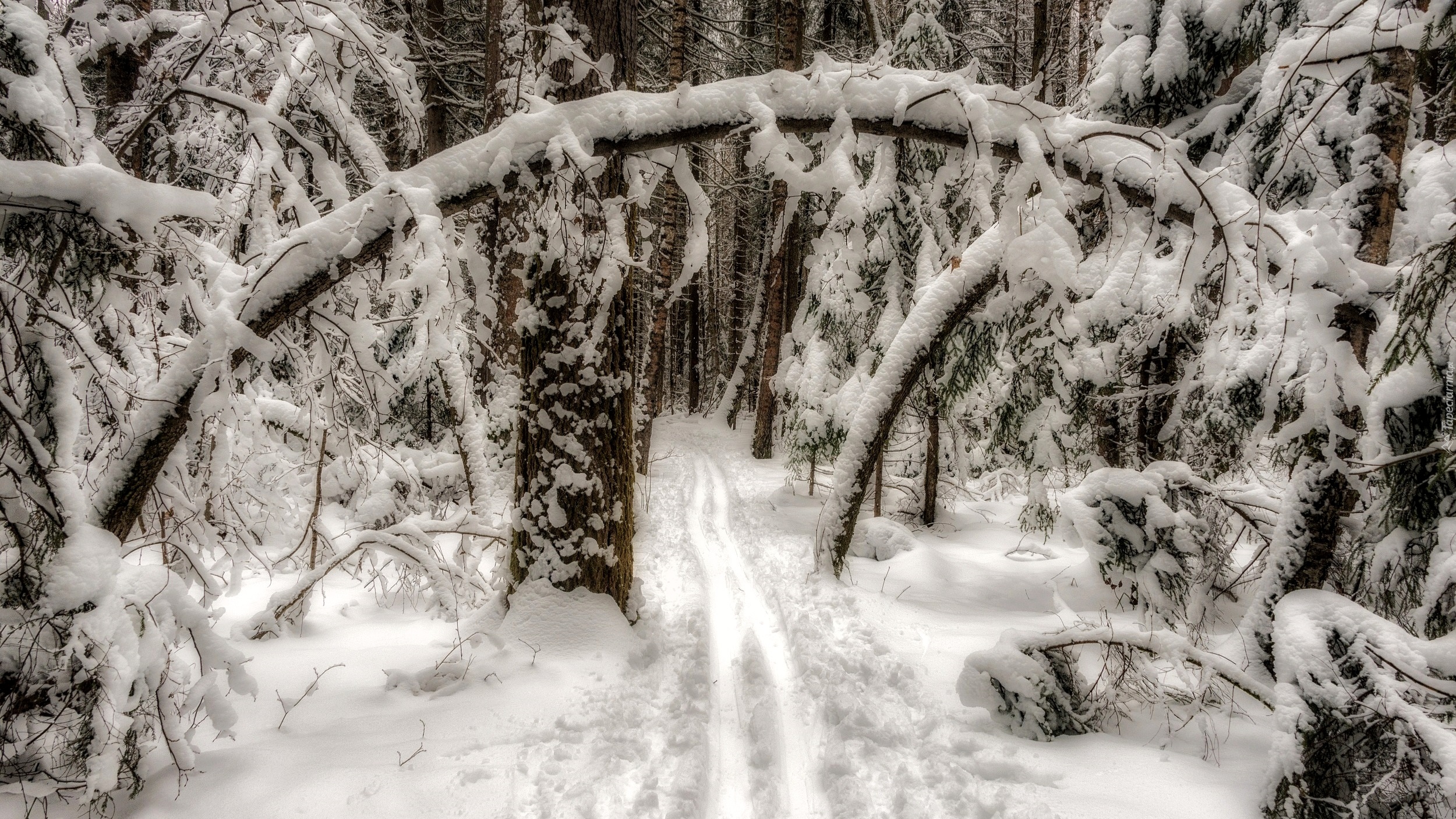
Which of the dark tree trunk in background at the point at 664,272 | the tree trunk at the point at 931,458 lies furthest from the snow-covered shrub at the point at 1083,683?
the dark tree trunk in background at the point at 664,272

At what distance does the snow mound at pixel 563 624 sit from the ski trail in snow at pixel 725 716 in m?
0.70

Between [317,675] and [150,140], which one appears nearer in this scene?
[317,675]

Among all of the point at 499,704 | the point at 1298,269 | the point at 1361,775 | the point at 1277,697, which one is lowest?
the point at 499,704

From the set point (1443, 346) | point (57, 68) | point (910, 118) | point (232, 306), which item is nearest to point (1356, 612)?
point (1443, 346)

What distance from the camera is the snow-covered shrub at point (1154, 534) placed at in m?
5.04

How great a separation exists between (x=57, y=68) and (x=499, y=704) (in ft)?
11.9

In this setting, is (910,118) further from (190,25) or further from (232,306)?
(190,25)

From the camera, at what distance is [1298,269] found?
3.05 meters

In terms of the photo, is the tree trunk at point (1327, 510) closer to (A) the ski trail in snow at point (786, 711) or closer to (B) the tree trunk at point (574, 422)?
(A) the ski trail in snow at point (786, 711)

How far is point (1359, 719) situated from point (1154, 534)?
2.54 meters

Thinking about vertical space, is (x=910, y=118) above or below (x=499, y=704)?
above

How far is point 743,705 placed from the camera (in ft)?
13.7

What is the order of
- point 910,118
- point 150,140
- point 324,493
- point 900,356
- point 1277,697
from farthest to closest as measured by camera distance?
point 324,493 → point 900,356 → point 150,140 → point 910,118 → point 1277,697

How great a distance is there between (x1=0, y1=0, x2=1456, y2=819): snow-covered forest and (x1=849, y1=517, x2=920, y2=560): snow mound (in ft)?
3.23
